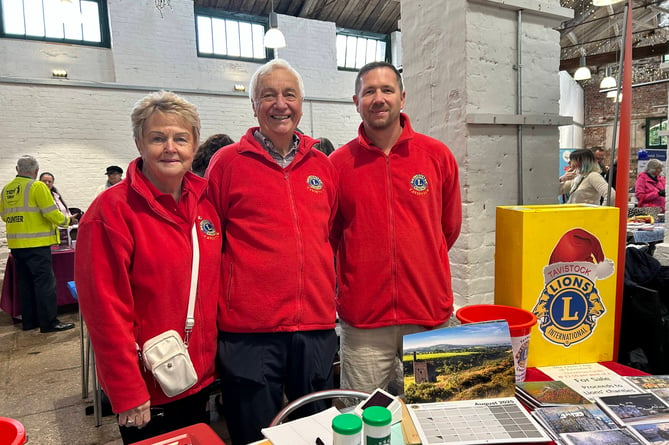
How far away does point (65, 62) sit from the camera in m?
6.67

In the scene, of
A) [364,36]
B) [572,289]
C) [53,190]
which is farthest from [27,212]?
[364,36]

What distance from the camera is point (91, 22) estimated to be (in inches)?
270

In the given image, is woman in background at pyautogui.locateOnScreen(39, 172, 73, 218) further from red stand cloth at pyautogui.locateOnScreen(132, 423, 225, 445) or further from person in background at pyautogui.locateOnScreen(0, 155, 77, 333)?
red stand cloth at pyautogui.locateOnScreen(132, 423, 225, 445)

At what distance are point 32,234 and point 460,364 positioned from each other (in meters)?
4.75

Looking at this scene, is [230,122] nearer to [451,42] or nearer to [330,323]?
[451,42]

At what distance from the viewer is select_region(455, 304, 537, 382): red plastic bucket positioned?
4.07ft

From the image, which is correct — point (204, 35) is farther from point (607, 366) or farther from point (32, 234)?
point (607, 366)

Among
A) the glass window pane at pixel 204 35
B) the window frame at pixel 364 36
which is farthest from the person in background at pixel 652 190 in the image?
the glass window pane at pixel 204 35

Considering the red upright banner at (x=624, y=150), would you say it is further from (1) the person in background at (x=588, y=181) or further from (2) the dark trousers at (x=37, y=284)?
(2) the dark trousers at (x=37, y=284)

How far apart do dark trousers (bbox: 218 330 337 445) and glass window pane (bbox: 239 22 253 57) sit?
25.2 ft

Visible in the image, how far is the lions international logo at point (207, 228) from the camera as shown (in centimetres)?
140

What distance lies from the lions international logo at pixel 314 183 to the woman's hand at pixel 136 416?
0.86m

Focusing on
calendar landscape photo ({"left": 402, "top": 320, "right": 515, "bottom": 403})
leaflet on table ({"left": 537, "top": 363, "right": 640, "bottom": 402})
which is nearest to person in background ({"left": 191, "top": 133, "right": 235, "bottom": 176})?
calendar landscape photo ({"left": 402, "top": 320, "right": 515, "bottom": 403})

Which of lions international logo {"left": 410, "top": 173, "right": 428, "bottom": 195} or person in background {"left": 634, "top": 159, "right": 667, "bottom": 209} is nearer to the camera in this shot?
lions international logo {"left": 410, "top": 173, "right": 428, "bottom": 195}
